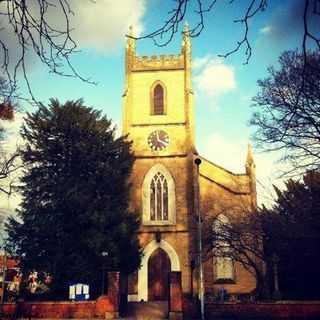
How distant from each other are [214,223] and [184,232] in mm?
2480

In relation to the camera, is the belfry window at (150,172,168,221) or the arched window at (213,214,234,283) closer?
the arched window at (213,214,234,283)

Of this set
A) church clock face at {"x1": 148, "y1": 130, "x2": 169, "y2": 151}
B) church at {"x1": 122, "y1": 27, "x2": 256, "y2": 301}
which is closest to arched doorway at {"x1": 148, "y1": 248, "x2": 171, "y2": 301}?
church at {"x1": 122, "y1": 27, "x2": 256, "y2": 301}

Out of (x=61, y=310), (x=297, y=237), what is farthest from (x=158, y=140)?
(x=61, y=310)

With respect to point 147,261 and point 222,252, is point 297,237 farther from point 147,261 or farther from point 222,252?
point 147,261

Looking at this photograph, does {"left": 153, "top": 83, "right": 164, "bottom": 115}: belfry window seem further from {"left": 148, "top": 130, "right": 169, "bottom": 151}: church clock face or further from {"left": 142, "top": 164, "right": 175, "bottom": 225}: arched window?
{"left": 142, "top": 164, "right": 175, "bottom": 225}: arched window

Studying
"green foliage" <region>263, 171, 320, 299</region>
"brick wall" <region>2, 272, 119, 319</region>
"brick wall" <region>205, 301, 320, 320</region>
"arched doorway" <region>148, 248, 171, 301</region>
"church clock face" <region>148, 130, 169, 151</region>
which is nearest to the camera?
"brick wall" <region>205, 301, 320, 320</region>

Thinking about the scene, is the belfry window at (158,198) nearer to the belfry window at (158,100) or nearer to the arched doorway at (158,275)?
the arched doorway at (158,275)

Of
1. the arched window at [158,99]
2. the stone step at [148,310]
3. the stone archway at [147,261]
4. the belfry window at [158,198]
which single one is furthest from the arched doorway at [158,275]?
the arched window at [158,99]

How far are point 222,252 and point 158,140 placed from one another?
1019 centimetres

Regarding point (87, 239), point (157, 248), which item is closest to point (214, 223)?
point (157, 248)

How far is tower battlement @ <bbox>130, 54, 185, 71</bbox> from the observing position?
33.3m

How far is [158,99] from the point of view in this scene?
3266 centimetres

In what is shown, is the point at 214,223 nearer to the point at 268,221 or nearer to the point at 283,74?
the point at 268,221

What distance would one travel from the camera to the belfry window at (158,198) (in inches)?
1165
